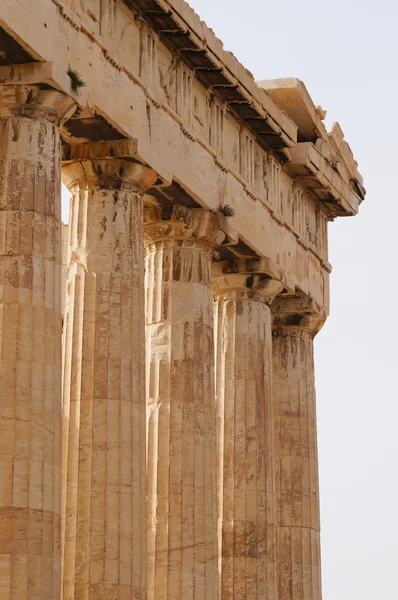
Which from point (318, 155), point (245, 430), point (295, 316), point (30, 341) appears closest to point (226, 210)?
point (245, 430)

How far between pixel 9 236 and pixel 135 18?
825 centimetres

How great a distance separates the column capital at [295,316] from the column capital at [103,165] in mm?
14029

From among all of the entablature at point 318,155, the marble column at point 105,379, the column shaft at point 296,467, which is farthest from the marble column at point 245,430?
the marble column at point 105,379

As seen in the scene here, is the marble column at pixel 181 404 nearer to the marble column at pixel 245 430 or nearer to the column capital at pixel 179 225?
the column capital at pixel 179 225

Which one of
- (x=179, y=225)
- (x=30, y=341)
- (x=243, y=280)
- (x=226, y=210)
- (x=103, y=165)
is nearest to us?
(x=30, y=341)

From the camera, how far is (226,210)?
5181 cm

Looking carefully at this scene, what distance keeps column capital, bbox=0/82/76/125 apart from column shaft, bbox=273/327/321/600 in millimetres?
19554

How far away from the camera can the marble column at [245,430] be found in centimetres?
5359

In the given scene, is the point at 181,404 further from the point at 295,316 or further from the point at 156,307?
the point at 295,316

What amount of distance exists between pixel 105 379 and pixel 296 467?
15536mm

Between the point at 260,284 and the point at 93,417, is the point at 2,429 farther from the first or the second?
the point at 260,284

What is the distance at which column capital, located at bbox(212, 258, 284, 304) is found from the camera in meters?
55.1

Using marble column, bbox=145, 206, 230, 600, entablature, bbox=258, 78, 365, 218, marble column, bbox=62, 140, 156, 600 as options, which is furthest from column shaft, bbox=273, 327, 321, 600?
marble column, bbox=62, 140, 156, 600

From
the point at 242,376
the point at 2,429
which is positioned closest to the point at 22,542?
the point at 2,429
